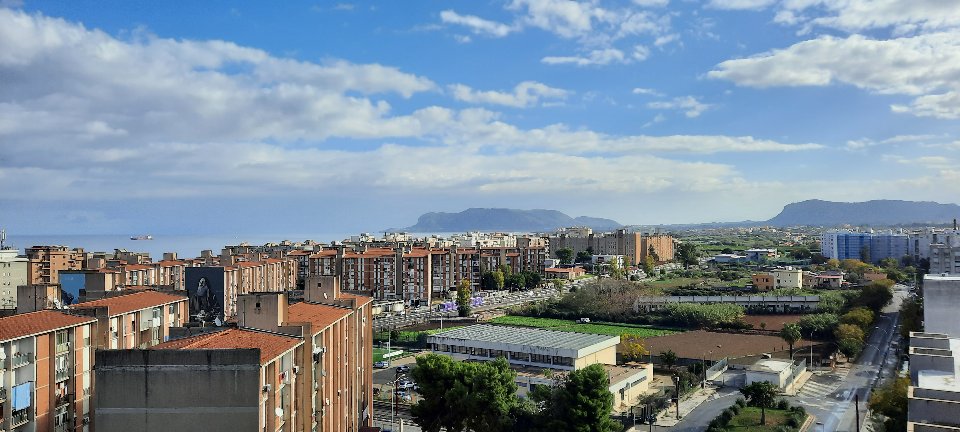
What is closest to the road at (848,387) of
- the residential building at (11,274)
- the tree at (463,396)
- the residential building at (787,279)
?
the tree at (463,396)

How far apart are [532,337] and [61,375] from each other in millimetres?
22039

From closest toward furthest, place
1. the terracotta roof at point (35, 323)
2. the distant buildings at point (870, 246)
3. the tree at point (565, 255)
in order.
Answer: the terracotta roof at point (35, 323) < the tree at point (565, 255) < the distant buildings at point (870, 246)

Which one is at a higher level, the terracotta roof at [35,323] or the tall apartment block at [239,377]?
the terracotta roof at [35,323]

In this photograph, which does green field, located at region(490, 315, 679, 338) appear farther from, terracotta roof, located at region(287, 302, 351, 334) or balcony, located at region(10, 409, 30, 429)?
balcony, located at region(10, 409, 30, 429)

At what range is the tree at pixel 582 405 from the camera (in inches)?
→ 840

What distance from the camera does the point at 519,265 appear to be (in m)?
77.8

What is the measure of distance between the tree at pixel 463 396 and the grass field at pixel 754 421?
819cm

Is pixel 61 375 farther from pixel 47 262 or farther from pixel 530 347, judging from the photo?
pixel 47 262

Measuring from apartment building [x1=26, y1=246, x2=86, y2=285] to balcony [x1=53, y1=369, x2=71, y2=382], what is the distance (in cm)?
3831

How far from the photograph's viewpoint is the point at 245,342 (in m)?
14.8

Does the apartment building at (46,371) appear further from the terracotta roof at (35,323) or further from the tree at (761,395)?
the tree at (761,395)

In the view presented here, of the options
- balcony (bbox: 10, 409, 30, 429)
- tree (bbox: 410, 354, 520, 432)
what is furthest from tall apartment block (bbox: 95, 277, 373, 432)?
balcony (bbox: 10, 409, 30, 429)

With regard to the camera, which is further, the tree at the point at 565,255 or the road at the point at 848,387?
the tree at the point at 565,255

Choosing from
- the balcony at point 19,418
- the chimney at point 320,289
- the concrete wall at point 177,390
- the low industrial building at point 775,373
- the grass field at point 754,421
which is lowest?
the grass field at point 754,421
